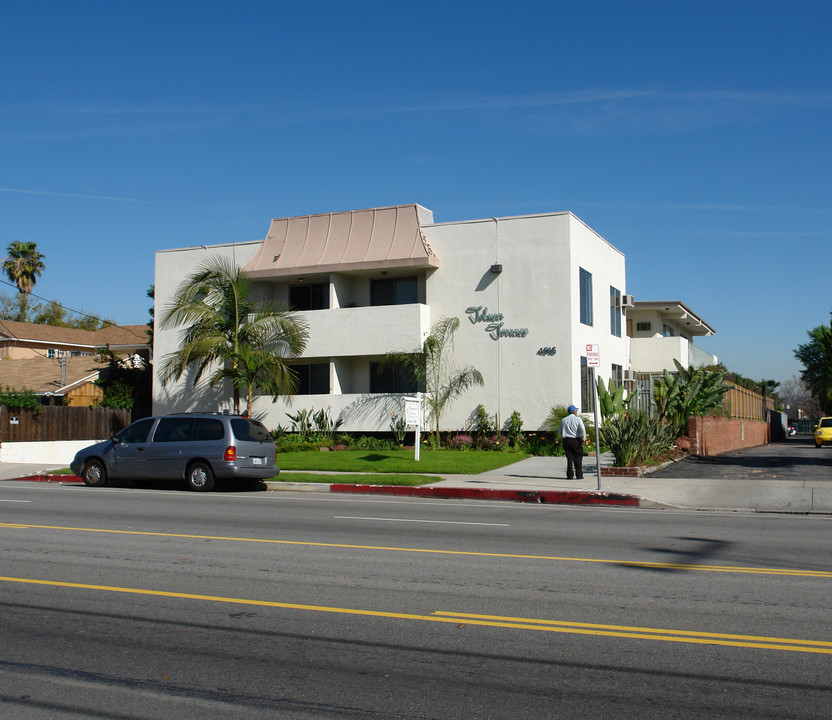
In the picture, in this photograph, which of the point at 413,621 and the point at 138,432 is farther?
the point at 138,432

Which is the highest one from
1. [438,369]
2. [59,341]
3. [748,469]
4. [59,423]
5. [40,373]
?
[59,341]

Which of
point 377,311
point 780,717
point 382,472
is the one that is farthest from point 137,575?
point 377,311

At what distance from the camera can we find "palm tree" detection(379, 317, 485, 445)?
28469 mm

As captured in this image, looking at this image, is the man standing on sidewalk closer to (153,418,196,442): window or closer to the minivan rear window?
the minivan rear window

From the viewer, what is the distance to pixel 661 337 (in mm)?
37344

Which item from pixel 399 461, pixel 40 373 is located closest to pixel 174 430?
pixel 399 461

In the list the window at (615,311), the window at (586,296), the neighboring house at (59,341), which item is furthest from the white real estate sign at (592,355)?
the neighboring house at (59,341)

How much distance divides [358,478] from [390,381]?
9.67 meters

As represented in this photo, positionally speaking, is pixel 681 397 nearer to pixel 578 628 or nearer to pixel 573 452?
pixel 573 452

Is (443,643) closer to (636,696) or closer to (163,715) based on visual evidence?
(636,696)

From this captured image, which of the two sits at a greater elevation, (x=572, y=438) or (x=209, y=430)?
(x=209, y=430)

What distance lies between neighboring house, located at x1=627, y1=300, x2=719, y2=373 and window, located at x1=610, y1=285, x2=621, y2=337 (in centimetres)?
137

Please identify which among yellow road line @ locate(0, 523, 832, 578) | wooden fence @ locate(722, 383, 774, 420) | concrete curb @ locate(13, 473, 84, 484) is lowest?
yellow road line @ locate(0, 523, 832, 578)

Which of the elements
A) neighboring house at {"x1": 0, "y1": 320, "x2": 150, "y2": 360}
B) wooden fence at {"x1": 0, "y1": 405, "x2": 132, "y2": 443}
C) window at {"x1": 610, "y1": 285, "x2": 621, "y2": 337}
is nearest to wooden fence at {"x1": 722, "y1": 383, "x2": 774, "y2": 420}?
window at {"x1": 610, "y1": 285, "x2": 621, "y2": 337}
